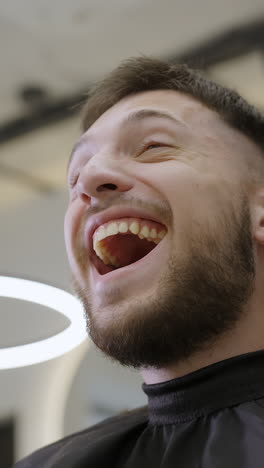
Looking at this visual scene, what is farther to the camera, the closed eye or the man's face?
the closed eye

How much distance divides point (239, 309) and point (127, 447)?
0.35 m

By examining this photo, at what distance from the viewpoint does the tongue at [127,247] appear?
3.93 ft

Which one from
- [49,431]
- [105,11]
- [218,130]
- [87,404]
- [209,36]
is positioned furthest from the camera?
[87,404]

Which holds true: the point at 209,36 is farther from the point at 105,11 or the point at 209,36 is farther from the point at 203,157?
the point at 203,157

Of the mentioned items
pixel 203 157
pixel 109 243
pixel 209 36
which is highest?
pixel 209 36

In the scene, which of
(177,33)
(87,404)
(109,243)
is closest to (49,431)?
(87,404)

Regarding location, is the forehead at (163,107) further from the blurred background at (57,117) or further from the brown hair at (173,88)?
the blurred background at (57,117)

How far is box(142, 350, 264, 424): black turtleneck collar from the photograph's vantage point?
101cm

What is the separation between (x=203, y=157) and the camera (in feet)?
3.61

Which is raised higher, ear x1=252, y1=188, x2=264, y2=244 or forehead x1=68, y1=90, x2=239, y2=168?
forehead x1=68, y1=90, x2=239, y2=168

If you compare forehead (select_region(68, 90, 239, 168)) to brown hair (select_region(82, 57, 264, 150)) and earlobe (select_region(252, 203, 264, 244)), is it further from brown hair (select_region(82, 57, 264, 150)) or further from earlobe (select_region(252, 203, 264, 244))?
earlobe (select_region(252, 203, 264, 244))

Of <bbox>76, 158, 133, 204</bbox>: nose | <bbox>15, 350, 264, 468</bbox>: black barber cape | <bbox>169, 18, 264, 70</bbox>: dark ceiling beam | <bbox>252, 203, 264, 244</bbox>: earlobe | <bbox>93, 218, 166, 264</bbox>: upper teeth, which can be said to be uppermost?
<bbox>169, 18, 264, 70</bbox>: dark ceiling beam

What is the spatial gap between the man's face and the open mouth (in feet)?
0.17

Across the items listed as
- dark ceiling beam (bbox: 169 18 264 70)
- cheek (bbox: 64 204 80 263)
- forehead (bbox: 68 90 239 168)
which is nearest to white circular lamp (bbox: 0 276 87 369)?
cheek (bbox: 64 204 80 263)
